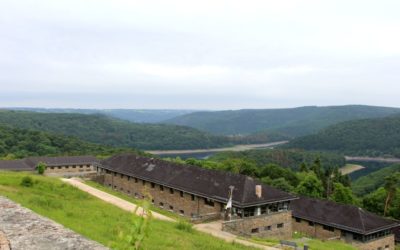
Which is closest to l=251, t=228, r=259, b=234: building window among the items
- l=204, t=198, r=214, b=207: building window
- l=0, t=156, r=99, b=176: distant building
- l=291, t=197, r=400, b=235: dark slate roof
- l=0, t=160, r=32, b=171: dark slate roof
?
l=204, t=198, r=214, b=207: building window

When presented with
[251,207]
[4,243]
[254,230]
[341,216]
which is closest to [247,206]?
[251,207]

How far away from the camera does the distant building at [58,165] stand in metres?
61.2

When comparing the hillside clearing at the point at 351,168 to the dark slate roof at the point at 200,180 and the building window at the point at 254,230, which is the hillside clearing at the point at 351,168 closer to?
the dark slate roof at the point at 200,180

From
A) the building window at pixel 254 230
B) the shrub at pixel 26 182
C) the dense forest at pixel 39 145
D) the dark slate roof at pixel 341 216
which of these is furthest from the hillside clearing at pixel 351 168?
the shrub at pixel 26 182

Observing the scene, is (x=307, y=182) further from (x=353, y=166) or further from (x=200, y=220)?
(x=353, y=166)

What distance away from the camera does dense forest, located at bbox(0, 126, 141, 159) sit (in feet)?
320

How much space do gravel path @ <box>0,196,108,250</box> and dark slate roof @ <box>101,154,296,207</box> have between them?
79.8 feet

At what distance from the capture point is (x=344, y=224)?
1444 inches

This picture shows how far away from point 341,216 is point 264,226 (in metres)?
10.1

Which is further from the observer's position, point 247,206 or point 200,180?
point 200,180

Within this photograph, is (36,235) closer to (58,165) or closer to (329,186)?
(58,165)

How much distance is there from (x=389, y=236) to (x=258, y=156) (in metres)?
103

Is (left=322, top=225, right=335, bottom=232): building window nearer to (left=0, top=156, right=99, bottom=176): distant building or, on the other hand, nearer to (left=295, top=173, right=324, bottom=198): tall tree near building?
(left=295, top=173, right=324, bottom=198): tall tree near building

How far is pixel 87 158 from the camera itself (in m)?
69.4
